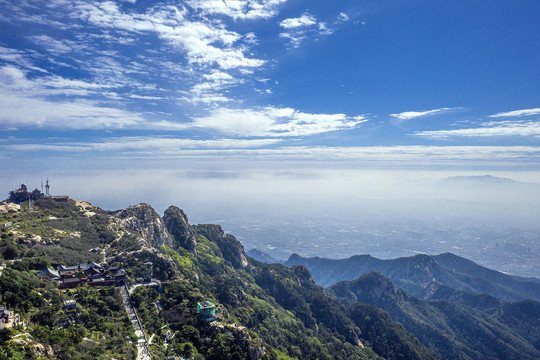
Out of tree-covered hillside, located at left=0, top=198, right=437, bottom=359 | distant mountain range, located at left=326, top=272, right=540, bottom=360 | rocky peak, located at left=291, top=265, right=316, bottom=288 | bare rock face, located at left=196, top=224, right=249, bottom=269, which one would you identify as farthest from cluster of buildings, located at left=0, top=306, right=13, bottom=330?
distant mountain range, located at left=326, top=272, right=540, bottom=360

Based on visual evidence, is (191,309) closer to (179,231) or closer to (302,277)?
(179,231)

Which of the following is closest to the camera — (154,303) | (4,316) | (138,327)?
(4,316)

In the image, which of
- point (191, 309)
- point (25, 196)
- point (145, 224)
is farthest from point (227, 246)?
point (191, 309)

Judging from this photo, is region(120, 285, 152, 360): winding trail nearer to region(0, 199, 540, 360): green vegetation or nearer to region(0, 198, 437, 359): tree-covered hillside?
region(0, 198, 437, 359): tree-covered hillside

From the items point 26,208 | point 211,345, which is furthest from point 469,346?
point 26,208

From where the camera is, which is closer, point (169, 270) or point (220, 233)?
point (169, 270)

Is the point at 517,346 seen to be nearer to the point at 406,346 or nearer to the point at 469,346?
the point at 469,346
